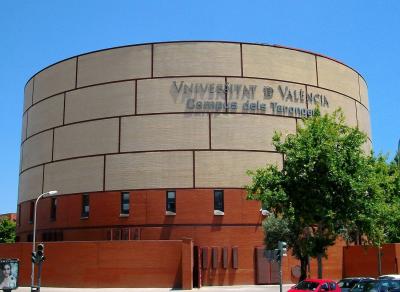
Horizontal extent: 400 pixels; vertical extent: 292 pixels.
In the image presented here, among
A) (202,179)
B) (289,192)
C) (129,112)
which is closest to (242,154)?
(202,179)

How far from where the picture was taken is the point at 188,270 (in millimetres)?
40125

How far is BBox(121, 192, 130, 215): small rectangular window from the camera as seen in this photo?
46.6 meters

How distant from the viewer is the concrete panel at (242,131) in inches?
1845

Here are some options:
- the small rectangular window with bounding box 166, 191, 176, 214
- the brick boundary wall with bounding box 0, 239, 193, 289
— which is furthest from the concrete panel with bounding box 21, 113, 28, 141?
the small rectangular window with bounding box 166, 191, 176, 214

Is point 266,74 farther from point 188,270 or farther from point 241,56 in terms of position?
point 188,270

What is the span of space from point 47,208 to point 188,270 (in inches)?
713

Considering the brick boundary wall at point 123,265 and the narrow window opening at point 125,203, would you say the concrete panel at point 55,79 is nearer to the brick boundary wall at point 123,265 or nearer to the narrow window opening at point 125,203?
the narrow window opening at point 125,203

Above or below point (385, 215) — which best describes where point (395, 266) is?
below

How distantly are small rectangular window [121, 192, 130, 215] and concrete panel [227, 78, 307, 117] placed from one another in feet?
38.3

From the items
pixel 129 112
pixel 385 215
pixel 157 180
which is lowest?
pixel 385 215

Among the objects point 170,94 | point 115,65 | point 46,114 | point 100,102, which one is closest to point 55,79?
point 46,114

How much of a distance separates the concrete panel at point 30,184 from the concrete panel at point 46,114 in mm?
4210

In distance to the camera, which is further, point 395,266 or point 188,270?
point 395,266

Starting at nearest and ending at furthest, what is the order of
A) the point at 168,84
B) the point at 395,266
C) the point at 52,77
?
the point at 395,266 → the point at 168,84 → the point at 52,77
